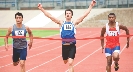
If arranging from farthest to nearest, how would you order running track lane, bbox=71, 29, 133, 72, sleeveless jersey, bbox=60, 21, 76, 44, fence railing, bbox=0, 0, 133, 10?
fence railing, bbox=0, 0, 133, 10, running track lane, bbox=71, 29, 133, 72, sleeveless jersey, bbox=60, 21, 76, 44

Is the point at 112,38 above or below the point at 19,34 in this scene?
below

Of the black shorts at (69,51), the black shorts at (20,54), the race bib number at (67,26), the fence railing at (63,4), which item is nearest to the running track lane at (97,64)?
the black shorts at (69,51)

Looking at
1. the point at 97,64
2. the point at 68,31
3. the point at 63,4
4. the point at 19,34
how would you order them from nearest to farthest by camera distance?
the point at 68,31, the point at 19,34, the point at 97,64, the point at 63,4

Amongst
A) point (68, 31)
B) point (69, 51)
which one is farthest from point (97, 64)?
point (68, 31)

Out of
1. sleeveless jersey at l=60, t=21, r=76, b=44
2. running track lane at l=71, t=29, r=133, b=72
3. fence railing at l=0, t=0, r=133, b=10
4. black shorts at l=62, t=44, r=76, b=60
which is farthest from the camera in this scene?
fence railing at l=0, t=0, r=133, b=10

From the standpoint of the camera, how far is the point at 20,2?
57406 mm

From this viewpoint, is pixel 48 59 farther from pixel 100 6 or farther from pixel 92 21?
pixel 100 6

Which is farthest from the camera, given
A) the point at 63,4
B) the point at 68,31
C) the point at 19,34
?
the point at 63,4

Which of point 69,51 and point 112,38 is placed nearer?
point 112,38

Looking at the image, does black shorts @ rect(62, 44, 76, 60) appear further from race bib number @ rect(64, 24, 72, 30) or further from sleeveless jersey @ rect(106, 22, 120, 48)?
sleeveless jersey @ rect(106, 22, 120, 48)

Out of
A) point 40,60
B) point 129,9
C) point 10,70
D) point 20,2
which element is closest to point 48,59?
point 40,60

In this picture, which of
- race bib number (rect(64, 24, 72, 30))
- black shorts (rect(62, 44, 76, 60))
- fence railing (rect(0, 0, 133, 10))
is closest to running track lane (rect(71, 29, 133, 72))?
black shorts (rect(62, 44, 76, 60))

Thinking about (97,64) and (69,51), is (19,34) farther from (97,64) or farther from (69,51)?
(97,64)

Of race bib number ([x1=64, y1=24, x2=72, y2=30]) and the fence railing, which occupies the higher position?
the fence railing
